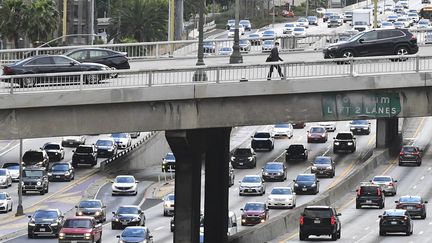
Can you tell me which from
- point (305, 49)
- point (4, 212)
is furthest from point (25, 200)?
point (305, 49)

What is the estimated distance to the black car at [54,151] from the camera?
401ft

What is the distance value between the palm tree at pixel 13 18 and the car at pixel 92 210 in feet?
135

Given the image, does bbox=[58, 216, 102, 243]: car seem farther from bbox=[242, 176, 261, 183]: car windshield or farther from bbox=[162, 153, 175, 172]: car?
bbox=[162, 153, 175, 172]: car

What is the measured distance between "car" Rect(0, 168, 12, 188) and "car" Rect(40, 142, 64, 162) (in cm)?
1097

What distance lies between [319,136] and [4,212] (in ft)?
130

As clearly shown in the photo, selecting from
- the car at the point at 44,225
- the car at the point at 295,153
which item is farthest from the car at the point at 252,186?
the car at the point at 44,225

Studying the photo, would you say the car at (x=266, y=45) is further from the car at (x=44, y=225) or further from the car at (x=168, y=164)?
the car at (x=168, y=164)

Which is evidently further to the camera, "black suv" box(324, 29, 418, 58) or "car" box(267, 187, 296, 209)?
"car" box(267, 187, 296, 209)

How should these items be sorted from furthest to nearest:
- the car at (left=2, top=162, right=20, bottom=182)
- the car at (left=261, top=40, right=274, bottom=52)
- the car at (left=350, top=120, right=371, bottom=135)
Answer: the car at (left=350, top=120, right=371, bottom=135) → the car at (left=2, top=162, right=20, bottom=182) → the car at (left=261, top=40, right=274, bottom=52)

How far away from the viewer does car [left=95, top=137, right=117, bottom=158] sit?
12394cm

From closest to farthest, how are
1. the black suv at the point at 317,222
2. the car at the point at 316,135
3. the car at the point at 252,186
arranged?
the black suv at the point at 317,222
the car at the point at 252,186
the car at the point at 316,135

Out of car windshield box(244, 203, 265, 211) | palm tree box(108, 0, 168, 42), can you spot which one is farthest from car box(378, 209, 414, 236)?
palm tree box(108, 0, 168, 42)

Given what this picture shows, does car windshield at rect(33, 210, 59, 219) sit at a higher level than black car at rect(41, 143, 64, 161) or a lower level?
higher

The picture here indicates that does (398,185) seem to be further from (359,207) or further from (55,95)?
(55,95)
